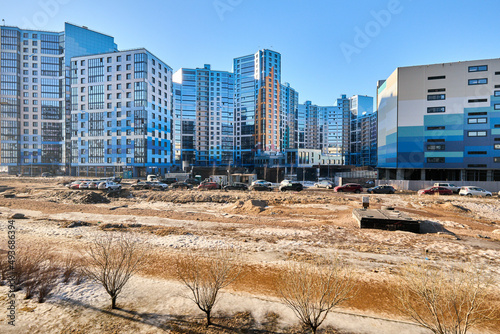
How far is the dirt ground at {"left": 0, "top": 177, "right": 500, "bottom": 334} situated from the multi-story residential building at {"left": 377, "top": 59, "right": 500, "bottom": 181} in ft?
103

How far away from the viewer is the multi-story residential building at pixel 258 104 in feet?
372

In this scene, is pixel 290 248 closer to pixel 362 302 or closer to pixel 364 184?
pixel 362 302

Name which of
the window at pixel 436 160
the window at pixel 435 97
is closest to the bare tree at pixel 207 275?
the window at pixel 436 160

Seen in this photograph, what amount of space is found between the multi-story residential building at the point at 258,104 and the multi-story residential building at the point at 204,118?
7703 millimetres

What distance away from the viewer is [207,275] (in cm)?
878

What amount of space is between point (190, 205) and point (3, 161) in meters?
114

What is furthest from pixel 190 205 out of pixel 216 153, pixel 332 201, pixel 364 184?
pixel 216 153

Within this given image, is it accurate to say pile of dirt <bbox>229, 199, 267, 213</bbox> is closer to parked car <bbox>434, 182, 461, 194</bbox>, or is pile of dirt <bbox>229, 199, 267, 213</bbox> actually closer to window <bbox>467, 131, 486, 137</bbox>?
parked car <bbox>434, 182, 461, 194</bbox>

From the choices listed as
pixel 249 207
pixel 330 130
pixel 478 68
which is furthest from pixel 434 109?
pixel 330 130

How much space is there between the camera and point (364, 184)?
48906 millimetres

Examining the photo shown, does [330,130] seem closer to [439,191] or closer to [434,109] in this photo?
[434,109]

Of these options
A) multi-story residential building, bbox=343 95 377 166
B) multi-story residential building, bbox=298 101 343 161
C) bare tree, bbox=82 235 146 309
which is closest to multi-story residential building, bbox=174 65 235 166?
multi-story residential building, bbox=298 101 343 161

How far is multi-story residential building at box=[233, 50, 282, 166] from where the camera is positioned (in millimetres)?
113456

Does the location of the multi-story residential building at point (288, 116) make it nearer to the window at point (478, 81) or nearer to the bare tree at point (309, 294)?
the window at point (478, 81)
